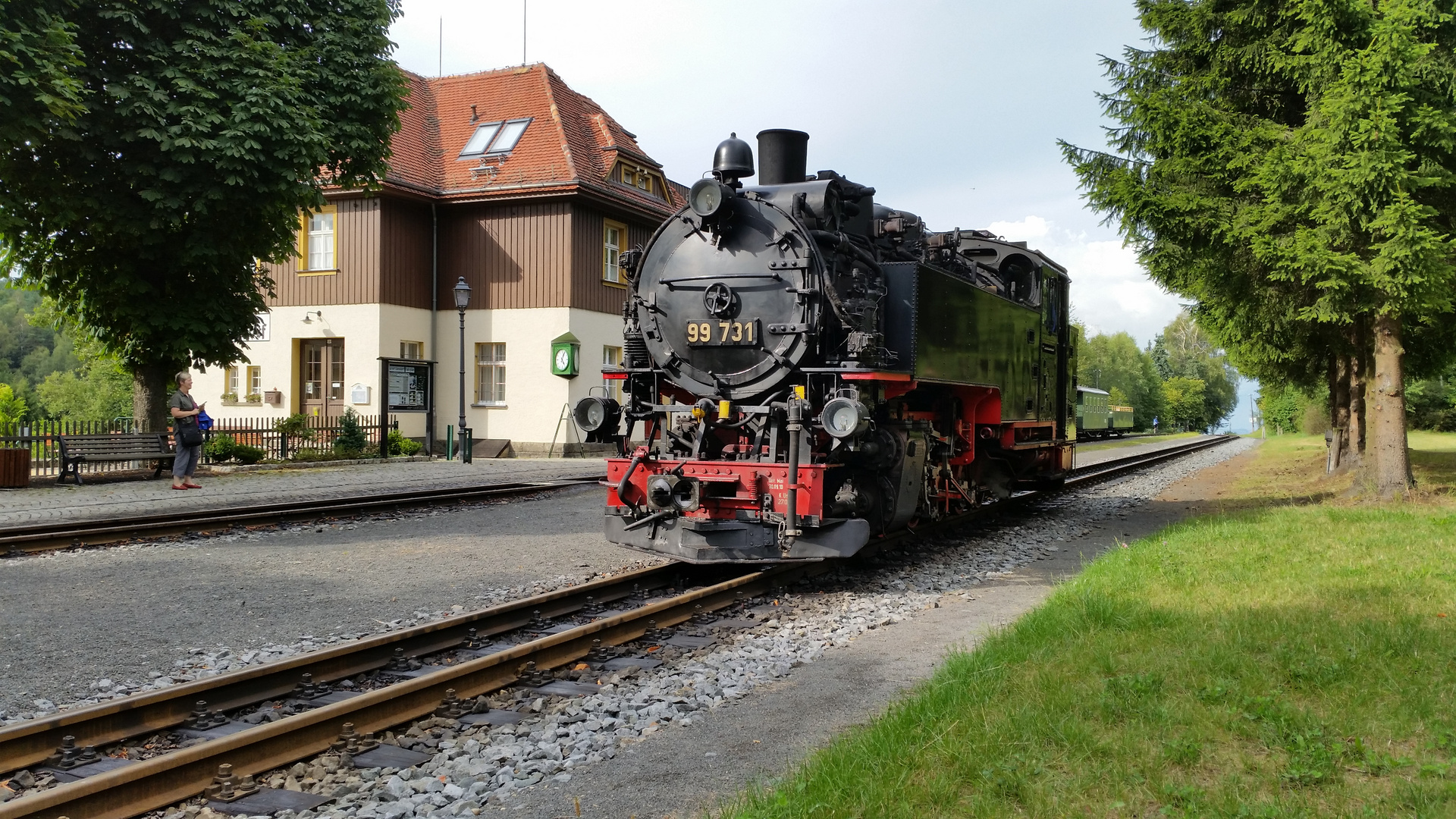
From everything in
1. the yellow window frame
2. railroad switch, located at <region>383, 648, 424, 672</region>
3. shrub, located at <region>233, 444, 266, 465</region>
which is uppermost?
the yellow window frame

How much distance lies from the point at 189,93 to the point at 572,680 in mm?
13187

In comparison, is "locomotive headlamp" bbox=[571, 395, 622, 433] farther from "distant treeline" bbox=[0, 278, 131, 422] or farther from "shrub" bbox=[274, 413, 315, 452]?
"shrub" bbox=[274, 413, 315, 452]

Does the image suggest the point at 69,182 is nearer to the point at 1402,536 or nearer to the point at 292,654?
the point at 292,654

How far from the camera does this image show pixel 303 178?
1565 cm

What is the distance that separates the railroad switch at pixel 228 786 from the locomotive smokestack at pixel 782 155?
676cm

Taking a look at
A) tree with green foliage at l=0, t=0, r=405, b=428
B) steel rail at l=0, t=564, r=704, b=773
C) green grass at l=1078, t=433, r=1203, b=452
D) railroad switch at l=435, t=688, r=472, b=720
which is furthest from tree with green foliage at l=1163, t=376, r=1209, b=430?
railroad switch at l=435, t=688, r=472, b=720

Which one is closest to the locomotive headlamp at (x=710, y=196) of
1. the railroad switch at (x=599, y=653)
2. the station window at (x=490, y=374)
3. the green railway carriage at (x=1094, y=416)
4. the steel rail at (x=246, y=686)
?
the steel rail at (x=246, y=686)

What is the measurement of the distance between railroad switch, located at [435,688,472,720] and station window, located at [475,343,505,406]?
20927 millimetres

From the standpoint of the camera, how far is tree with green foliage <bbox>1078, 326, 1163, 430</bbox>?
280 ft

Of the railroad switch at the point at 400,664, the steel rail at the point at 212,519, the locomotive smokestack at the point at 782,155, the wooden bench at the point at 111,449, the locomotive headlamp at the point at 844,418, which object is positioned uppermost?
the locomotive smokestack at the point at 782,155

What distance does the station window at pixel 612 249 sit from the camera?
25.6 m

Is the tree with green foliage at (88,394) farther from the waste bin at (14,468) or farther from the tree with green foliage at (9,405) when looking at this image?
the waste bin at (14,468)

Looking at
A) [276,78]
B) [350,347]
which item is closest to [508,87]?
[350,347]

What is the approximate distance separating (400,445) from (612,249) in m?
7.47
